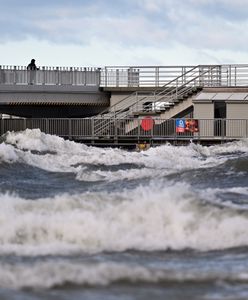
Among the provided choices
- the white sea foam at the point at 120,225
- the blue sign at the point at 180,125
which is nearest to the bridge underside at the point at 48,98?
the blue sign at the point at 180,125

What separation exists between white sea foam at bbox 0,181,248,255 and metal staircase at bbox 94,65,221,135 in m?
30.8

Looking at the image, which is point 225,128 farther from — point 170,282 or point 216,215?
point 170,282

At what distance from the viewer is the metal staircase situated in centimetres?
4488

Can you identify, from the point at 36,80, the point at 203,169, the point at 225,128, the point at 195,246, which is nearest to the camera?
the point at 195,246

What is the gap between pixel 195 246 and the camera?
10586 mm

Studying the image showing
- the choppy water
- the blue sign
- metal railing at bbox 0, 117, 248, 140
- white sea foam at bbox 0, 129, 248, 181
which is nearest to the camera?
the choppy water

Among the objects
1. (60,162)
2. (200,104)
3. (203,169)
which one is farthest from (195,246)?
(200,104)

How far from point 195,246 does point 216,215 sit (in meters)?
1.41

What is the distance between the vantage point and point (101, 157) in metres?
30.6

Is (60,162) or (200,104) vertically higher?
(200,104)

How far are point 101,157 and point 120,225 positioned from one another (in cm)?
1935

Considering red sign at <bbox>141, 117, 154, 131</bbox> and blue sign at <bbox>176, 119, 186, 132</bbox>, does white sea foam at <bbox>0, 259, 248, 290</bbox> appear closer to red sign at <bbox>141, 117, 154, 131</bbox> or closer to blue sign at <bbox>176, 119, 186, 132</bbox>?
blue sign at <bbox>176, 119, 186, 132</bbox>

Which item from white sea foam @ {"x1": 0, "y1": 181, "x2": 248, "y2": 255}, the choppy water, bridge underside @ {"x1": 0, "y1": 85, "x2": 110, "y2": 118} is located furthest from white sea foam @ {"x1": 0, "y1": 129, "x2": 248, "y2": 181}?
white sea foam @ {"x1": 0, "y1": 181, "x2": 248, "y2": 255}

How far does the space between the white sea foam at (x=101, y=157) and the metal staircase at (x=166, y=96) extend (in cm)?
763
